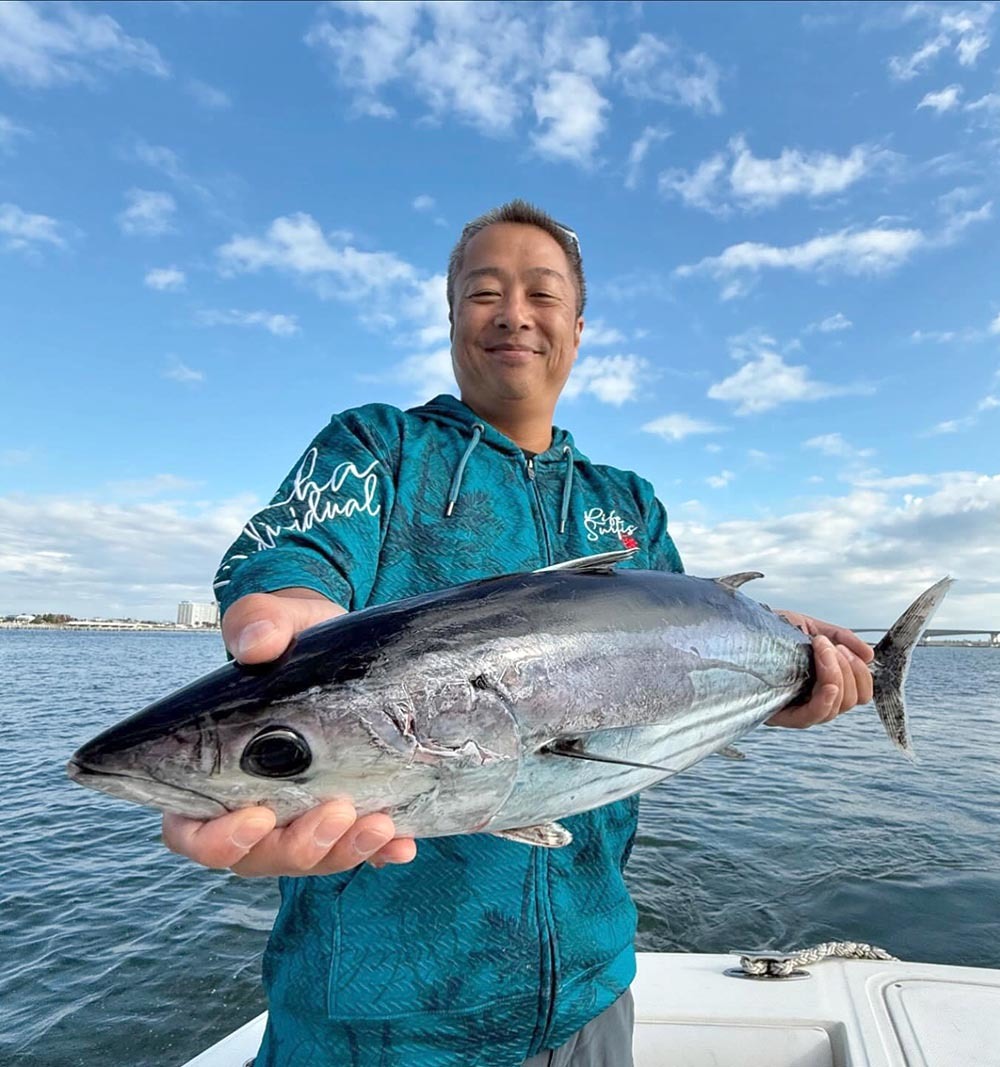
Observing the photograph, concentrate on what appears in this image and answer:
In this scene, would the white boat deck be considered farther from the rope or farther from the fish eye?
the fish eye

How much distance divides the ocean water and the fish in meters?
7.08

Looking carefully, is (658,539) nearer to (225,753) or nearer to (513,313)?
(513,313)

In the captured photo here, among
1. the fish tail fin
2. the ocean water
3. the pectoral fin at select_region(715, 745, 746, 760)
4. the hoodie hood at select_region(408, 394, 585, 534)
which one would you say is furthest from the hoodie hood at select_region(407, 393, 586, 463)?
the ocean water

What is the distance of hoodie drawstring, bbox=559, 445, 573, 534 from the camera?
2.96 m

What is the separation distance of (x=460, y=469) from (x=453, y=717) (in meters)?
1.22

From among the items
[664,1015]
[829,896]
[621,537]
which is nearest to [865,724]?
[829,896]

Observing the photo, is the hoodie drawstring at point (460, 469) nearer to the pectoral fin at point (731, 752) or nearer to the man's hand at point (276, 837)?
the man's hand at point (276, 837)

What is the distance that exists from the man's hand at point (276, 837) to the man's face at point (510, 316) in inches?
66.1

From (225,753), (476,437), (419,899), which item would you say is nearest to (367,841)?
(225,753)

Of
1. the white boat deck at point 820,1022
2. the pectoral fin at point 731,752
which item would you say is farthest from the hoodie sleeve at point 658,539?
the white boat deck at point 820,1022

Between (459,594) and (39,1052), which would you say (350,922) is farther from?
(39,1052)

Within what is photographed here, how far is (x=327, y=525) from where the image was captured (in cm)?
224

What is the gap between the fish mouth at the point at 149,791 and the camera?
1.56 meters

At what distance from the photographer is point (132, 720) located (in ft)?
5.40
